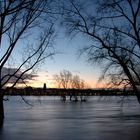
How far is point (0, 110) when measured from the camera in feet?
97.4

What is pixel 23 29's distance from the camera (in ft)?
98.2

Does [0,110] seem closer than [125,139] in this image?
No

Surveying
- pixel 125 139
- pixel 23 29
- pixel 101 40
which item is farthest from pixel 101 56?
pixel 125 139

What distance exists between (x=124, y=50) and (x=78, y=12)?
5195mm

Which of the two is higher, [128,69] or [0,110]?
[128,69]

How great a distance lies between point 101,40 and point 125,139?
1588 centimetres

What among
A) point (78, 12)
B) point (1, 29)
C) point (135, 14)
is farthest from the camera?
point (78, 12)

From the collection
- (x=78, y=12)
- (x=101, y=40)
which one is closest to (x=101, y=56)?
(x=101, y=40)

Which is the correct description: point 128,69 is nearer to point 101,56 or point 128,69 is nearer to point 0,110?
point 101,56

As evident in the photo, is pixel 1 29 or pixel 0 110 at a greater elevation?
pixel 1 29

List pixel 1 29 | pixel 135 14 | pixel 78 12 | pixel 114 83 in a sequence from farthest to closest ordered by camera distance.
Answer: pixel 114 83 → pixel 78 12 → pixel 135 14 → pixel 1 29

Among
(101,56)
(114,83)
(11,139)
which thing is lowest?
(11,139)

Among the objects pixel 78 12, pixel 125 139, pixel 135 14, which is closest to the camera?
pixel 125 139

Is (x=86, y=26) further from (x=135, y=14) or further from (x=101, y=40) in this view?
(x=135, y=14)
